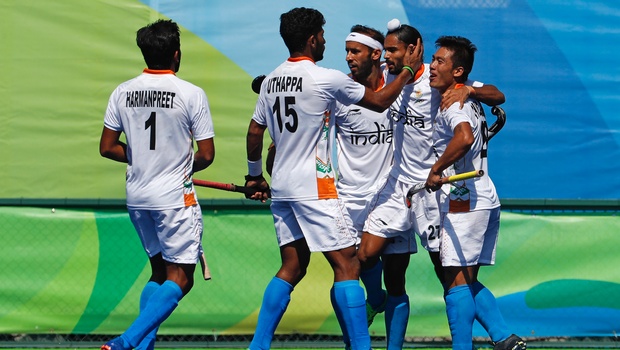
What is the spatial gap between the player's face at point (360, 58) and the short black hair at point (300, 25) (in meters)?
0.93

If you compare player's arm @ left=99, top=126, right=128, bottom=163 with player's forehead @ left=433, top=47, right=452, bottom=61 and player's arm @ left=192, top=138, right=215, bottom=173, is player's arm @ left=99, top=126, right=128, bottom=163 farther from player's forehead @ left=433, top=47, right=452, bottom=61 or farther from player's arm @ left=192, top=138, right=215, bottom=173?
player's forehead @ left=433, top=47, right=452, bottom=61

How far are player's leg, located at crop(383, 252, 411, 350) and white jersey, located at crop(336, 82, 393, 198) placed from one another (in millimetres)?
512

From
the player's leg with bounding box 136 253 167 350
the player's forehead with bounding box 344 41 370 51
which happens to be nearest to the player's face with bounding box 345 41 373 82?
the player's forehead with bounding box 344 41 370 51

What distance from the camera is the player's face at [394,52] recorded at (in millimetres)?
7547

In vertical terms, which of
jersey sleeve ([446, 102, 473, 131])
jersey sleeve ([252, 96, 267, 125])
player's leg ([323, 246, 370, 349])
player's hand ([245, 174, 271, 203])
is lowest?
player's leg ([323, 246, 370, 349])

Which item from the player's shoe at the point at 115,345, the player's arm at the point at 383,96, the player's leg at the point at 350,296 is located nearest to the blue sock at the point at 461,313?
the player's leg at the point at 350,296

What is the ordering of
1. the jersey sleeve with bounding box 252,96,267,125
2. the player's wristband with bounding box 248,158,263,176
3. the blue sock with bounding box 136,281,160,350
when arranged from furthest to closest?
1. the player's wristband with bounding box 248,158,263,176
2. the blue sock with bounding box 136,281,160,350
3. the jersey sleeve with bounding box 252,96,267,125

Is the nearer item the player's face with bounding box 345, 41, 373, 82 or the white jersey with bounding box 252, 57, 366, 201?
the white jersey with bounding box 252, 57, 366, 201

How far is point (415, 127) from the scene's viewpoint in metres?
7.55

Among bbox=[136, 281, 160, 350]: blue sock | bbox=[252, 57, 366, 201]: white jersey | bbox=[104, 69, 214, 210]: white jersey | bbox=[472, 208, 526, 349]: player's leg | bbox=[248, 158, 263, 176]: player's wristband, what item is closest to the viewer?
bbox=[252, 57, 366, 201]: white jersey

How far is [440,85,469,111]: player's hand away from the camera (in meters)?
7.05

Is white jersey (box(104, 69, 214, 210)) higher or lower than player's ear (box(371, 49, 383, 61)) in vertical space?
lower

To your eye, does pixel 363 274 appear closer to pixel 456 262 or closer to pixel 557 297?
pixel 456 262

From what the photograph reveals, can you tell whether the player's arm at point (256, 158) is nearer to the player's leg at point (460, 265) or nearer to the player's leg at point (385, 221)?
the player's leg at point (385, 221)
